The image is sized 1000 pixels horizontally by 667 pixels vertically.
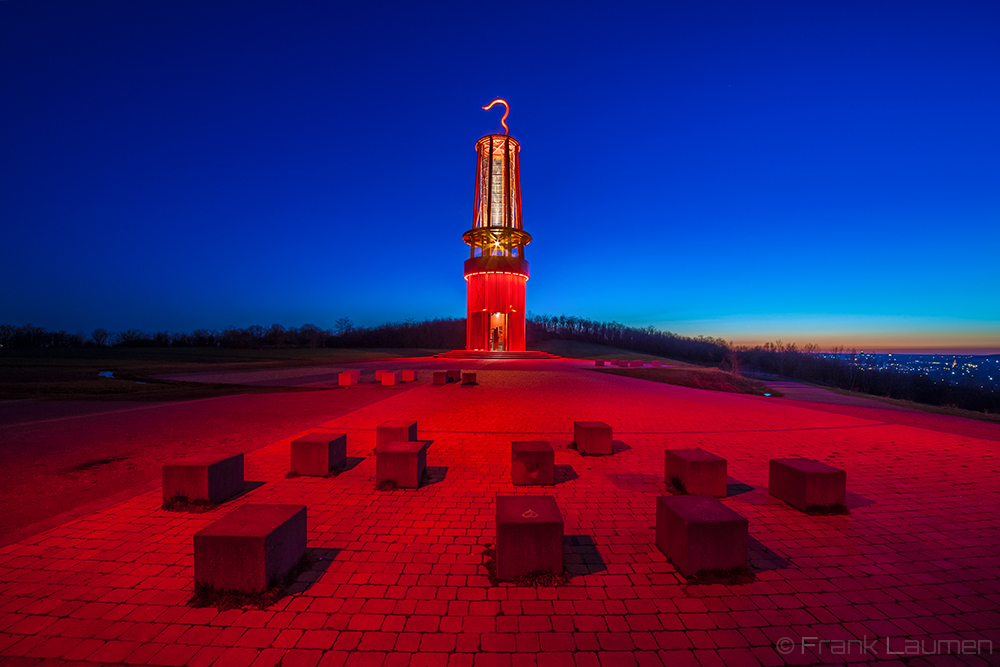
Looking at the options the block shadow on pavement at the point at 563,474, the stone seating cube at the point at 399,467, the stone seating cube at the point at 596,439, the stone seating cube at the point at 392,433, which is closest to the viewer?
the stone seating cube at the point at 399,467

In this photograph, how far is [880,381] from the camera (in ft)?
137

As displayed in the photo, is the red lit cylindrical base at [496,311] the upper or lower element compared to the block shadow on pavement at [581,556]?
upper

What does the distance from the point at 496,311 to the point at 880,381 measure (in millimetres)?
41755

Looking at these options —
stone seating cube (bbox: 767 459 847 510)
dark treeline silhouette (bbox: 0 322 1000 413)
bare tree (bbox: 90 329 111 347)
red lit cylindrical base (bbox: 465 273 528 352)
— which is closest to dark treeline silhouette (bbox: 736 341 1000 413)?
dark treeline silhouette (bbox: 0 322 1000 413)

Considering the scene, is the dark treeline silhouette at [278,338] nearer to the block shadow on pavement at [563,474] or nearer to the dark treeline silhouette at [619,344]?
the dark treeline silhouette at [619,344]

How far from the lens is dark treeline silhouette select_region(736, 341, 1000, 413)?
33.5m

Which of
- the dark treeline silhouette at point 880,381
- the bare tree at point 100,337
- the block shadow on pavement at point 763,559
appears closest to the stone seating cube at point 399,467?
the block shadow on pavement at point 763,559

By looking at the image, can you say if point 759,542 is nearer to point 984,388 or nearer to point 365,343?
point 984,388

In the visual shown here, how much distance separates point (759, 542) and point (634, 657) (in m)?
2.17

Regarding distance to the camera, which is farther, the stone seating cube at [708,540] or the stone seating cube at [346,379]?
the stone seating cube at [346,379]

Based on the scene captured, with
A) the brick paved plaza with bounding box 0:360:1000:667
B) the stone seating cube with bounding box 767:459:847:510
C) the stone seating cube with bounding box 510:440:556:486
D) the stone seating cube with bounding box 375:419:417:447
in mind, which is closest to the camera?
the brick paved plaza with bounding box 0:360:1000:667

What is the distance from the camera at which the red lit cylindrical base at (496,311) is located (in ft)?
110

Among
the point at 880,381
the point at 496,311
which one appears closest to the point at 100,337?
the point at 496,311

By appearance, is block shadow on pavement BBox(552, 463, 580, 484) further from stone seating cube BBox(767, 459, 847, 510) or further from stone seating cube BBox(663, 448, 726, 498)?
stone seating cube BBox(767, 459, 847, 510)
